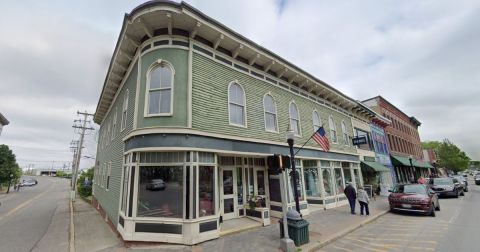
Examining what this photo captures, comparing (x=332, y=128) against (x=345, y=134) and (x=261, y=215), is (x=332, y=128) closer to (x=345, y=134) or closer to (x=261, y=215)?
(x=345, y=134)

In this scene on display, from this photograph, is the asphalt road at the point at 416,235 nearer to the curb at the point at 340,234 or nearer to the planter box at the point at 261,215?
the curb at the point at 340,234

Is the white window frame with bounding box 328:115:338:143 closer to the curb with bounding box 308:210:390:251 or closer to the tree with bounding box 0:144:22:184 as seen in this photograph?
the curb with bounding box 308:210:390:251

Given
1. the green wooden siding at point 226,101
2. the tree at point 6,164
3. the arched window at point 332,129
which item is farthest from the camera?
the tree at point 6,164

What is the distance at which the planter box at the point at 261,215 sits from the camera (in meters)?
9.31

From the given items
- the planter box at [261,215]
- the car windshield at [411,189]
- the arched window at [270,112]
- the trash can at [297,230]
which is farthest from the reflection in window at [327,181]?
the trash can at [297,230]

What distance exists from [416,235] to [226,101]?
8688 millimetres

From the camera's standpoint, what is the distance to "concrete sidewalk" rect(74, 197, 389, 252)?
22.0 feet

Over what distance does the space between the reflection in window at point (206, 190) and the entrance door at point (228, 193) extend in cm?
158

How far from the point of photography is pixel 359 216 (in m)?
11.1

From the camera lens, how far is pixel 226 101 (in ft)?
30.9

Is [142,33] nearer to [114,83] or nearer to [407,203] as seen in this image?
[114,83]

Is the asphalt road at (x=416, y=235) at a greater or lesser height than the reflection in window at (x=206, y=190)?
lesser

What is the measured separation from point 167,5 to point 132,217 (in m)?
7.42

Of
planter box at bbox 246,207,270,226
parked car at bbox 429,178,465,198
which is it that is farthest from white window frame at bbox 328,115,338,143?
parked car at bbox 429,178,465,198
